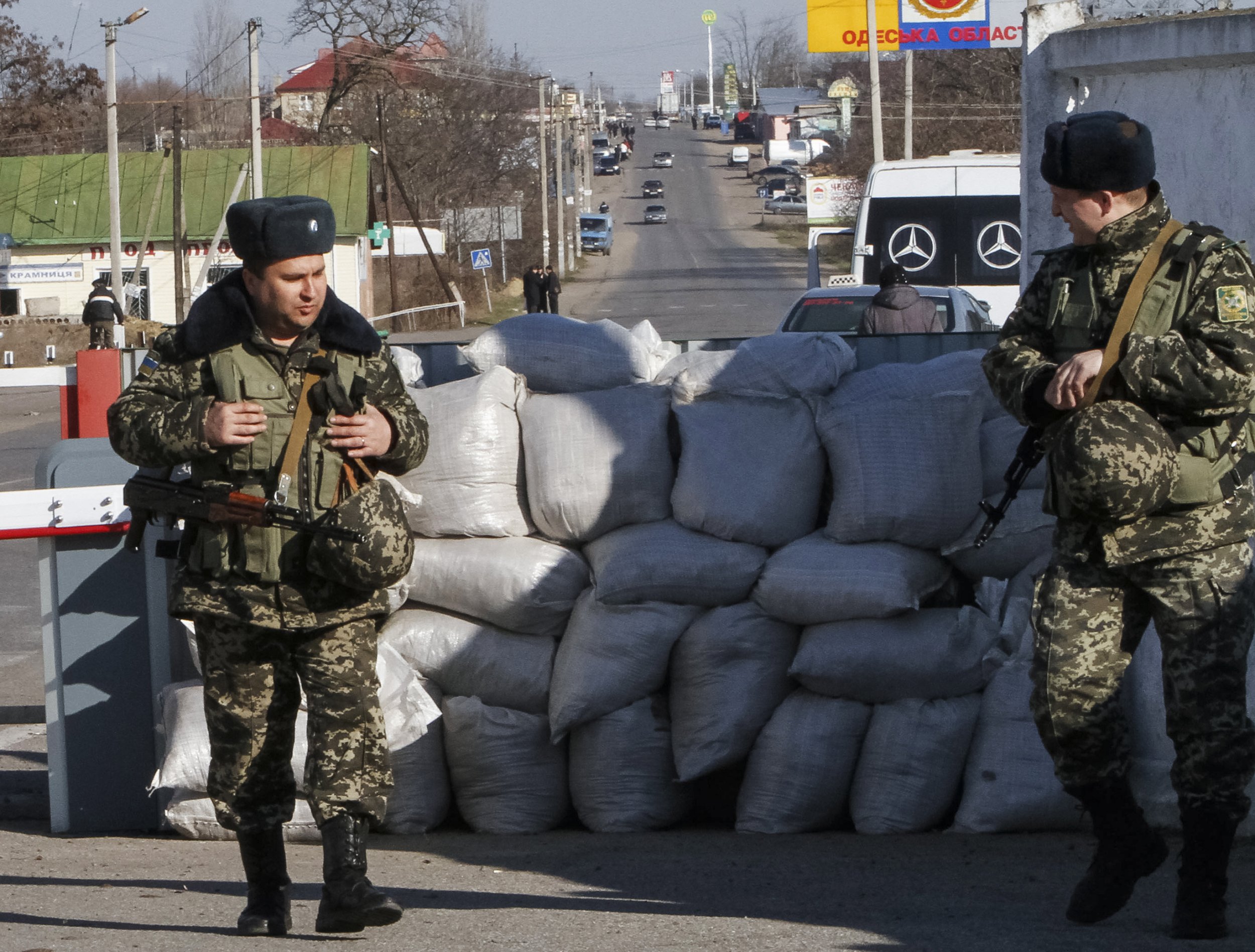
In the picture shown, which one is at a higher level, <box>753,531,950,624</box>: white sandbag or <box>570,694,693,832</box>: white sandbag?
<box>753,531,950,624</box>: white sandbag

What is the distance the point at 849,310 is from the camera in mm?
11938

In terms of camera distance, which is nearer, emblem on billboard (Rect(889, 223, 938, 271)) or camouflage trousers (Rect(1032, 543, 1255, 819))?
camouflage trousers (Rect(1032, 543, 1255, 819))

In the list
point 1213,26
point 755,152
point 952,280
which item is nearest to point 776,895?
point 1213,26

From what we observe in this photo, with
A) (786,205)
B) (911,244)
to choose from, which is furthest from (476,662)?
(786,205)

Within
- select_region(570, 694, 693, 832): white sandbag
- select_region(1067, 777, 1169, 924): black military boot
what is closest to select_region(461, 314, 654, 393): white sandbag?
select_region(570, 694, 693, 832): white sandbag

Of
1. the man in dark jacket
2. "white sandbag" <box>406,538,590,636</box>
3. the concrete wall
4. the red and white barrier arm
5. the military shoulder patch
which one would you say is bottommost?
"white sandbag" <box>406,538,590,636</box>

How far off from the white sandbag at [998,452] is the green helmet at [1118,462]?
140 centimetres

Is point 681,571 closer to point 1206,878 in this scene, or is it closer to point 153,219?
point 1206,878

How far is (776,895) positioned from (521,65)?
67587 mm

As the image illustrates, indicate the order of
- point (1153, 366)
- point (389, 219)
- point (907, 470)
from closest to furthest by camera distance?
point (1153, 366), point (907, 470), point (389, 219)

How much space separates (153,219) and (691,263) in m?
19.0

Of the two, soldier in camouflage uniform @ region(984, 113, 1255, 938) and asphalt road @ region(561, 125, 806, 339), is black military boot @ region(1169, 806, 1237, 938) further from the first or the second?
asphalt road @ region(561, 125, 806, 339)

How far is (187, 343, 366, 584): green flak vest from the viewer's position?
313cm

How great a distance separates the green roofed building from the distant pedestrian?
28.5 feet
